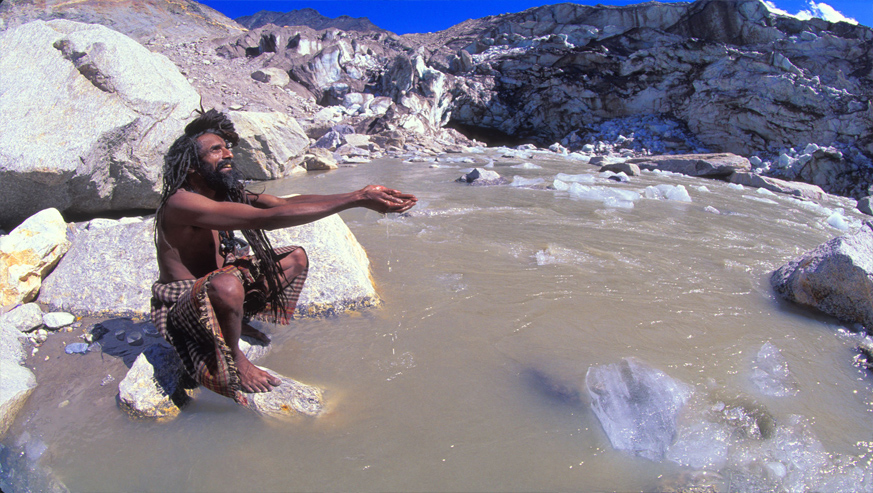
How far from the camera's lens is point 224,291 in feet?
5.55

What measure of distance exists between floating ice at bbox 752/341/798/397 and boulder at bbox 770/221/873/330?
0.80 metres

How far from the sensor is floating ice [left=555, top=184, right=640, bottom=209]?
18.1 ft

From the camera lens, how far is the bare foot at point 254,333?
214cm

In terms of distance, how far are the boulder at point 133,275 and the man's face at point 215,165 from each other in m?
0.83

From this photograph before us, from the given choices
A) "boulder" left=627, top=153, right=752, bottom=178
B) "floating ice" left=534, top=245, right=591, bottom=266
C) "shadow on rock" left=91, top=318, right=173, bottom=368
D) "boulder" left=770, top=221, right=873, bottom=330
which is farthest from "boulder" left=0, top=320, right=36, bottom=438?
"boulder" left=627, top=153, right=752, bottom=178

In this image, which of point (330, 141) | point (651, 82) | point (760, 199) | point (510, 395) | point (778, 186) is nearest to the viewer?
point (510, 395)

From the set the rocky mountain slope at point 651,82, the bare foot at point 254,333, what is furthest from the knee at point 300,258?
the rocky mountain slope at point 651,82

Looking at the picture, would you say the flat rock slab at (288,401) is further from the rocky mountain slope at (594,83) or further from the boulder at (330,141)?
the rocky mountain slope at (594,83)

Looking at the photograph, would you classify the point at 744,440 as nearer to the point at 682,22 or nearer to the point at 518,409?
the point at 518,409

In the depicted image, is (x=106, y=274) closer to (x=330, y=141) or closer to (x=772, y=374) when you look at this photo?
(x=772, y=374)

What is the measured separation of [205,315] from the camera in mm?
1650

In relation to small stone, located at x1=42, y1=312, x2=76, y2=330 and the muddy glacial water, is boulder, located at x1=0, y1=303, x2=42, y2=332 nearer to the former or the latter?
small stone, located at x1=42, y1=312, x2=76, y2=330

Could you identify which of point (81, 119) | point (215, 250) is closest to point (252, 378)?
point (215, 250)

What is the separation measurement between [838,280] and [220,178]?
336 cm
